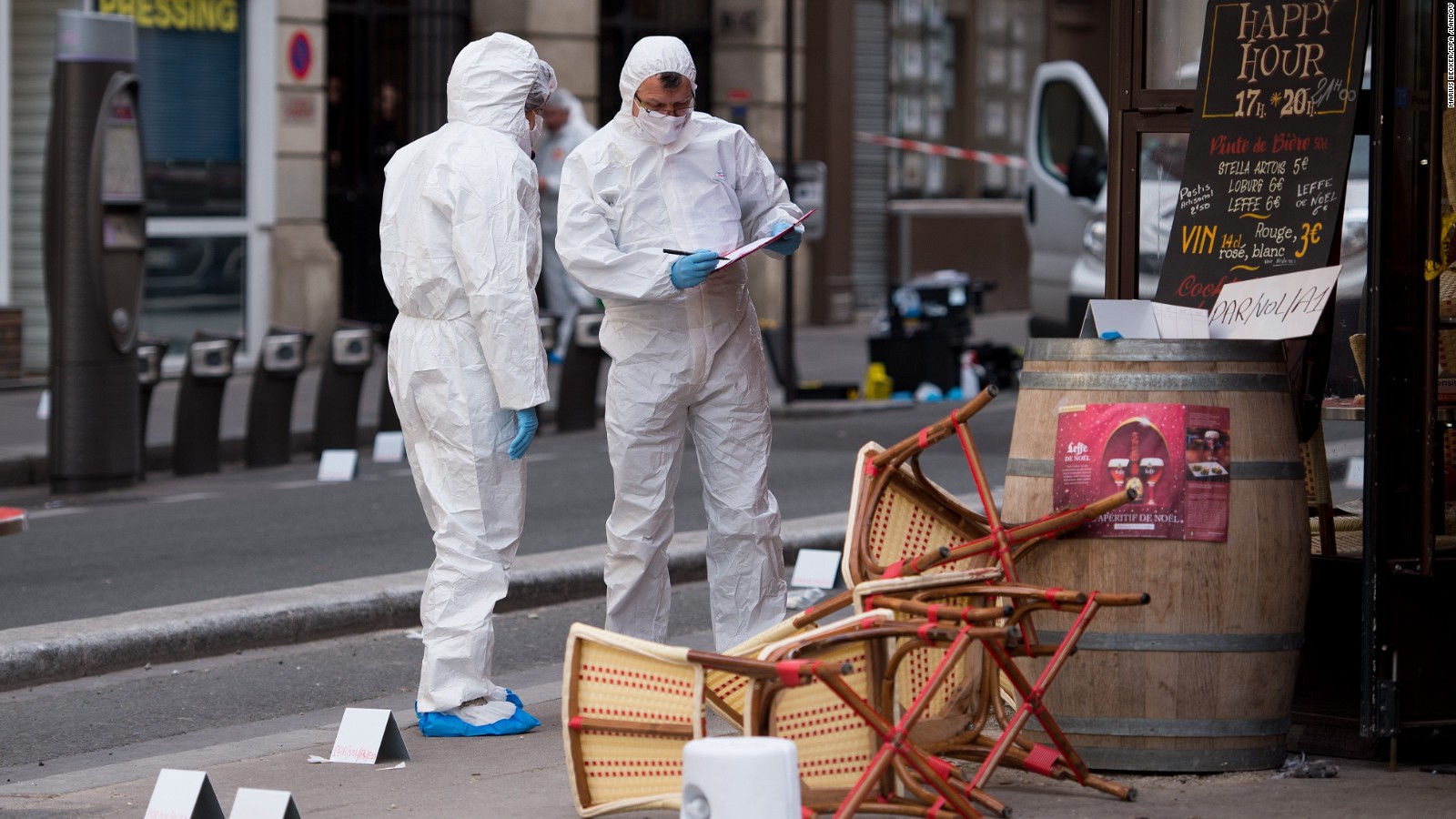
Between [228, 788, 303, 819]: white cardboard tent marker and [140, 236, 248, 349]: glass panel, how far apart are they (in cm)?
1246

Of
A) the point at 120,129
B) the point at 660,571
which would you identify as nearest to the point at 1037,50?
the point at 120,129

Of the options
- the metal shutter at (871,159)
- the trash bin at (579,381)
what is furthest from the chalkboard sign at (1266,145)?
the metal shutter at (871,159)

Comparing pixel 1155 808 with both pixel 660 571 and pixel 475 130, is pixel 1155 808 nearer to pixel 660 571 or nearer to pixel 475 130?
pixel 660 571

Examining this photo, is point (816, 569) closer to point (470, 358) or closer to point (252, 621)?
point (252, 621)

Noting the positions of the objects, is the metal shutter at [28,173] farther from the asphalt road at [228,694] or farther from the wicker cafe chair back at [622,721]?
the wicker cafe chair back at [622,721]

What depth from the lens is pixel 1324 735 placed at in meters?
5.46

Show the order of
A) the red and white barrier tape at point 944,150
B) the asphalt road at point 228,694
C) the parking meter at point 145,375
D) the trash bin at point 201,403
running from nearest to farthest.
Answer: the asphalt road at point 228,694
the parking meter at point 145,375
the trash bin at point 201,403
the red and white barrier tape at point 944,150

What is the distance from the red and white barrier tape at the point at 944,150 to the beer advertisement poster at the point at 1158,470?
1879 cm

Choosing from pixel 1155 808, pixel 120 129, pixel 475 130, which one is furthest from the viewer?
pixel 120 129

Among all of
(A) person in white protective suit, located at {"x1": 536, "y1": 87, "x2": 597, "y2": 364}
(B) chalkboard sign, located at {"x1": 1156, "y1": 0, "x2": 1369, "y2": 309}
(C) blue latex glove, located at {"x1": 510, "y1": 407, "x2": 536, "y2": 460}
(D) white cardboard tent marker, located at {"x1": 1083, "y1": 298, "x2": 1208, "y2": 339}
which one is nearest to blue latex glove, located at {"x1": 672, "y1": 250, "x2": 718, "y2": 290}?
(C) blue latex glove, located at {"x1": 510, "y1": 407, "x2": 536, "y2": 460}

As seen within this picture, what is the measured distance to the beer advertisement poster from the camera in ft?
16.2

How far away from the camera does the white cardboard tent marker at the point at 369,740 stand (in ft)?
18.1

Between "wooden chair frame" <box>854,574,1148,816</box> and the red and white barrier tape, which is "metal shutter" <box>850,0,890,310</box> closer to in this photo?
the red and white barrier tape

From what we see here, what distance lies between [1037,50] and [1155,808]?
22.6 metres
